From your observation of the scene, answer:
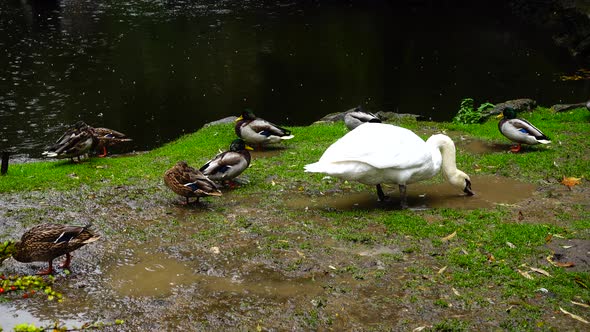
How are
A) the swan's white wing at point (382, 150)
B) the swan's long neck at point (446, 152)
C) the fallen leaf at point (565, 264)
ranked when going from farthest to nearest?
1. the swan's long neck at point (446, 152)
2. the swan's white wing at point (382, 150)
3. the fallen leaf at point (565, 264)

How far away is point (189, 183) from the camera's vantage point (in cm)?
989

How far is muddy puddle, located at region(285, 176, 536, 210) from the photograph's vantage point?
10094 mm

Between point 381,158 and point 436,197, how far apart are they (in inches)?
63.7

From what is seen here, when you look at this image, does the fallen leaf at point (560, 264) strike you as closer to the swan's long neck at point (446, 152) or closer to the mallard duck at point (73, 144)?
the swan's long neck at point (446, 152)

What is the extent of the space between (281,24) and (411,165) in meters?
27.9

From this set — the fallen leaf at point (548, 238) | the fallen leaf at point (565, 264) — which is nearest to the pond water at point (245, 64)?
the fallen leaf at point (548, 238)

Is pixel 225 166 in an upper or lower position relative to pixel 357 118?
upper

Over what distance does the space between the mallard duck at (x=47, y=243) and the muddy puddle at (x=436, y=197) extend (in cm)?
349

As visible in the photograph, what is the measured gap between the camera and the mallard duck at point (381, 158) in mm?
9383

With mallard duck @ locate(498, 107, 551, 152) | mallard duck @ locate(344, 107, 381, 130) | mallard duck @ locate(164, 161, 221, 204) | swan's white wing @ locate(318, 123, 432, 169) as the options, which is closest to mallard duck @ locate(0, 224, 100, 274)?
mallard duck @ locate(164, 161, 221, 204)

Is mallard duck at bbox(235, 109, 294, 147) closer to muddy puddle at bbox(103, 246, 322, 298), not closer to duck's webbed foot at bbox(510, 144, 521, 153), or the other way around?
duck's webbed foot at bbox(510, 144, 521, 153)

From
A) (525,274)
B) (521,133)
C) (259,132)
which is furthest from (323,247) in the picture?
(521,133)

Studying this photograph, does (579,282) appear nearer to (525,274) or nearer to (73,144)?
(525,274)

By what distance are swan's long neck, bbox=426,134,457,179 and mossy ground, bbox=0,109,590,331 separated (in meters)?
0.82
